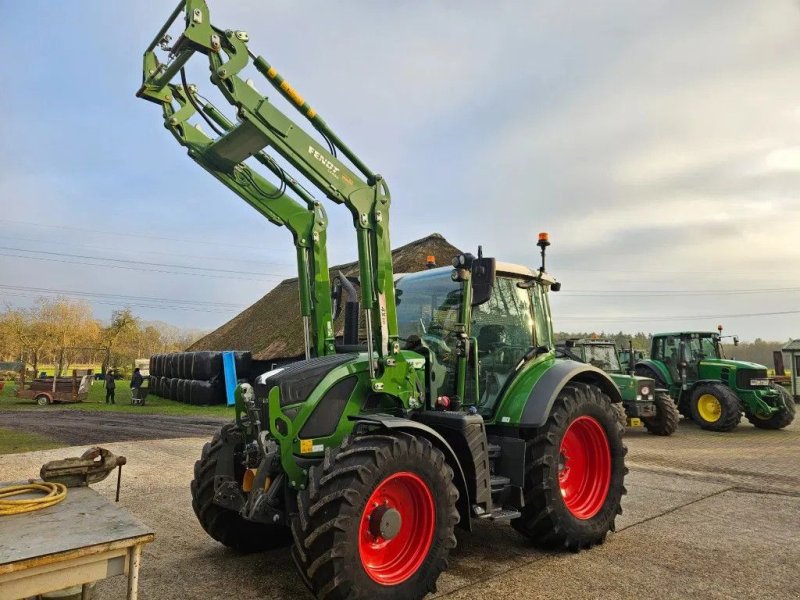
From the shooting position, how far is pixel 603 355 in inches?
539

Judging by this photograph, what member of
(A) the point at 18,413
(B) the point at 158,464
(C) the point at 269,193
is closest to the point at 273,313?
(A) the point at 18,413

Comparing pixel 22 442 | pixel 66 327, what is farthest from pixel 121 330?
pixel 22 442

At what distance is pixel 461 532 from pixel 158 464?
18.0 ft

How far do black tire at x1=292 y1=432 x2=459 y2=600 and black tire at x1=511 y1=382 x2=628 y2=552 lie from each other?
3.34 ft

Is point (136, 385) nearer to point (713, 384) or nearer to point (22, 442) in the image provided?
point (22, 442)

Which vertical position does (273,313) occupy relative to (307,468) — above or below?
above

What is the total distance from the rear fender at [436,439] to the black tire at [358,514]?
72mm

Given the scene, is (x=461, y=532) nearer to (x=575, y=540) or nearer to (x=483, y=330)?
(x=575, y=540)

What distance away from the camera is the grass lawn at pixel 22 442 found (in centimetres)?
1027

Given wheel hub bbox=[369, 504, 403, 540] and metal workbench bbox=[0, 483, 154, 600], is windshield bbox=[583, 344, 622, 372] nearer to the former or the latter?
wheel hub bbox=[369, 504, 403, 540]

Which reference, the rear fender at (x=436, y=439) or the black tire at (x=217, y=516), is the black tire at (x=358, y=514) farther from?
the black tire at (x=217, y=516)

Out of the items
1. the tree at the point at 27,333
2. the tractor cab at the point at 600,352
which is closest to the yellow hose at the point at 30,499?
the tractor cab at the point at 600,352

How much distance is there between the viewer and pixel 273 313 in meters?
27.4

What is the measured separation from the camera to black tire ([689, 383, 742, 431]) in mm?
12781
